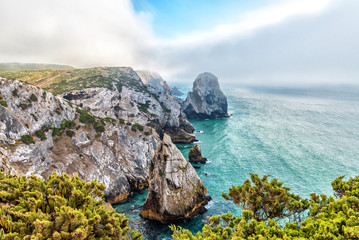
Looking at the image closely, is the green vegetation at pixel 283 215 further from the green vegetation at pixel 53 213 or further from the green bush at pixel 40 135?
the green bush at pixel 40 135

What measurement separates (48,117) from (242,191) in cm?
4614

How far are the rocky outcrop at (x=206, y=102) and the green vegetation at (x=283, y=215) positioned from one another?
11692 cm

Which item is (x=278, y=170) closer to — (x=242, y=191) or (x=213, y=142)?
(x=213, y=142)

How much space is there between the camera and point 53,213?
12.3 metres

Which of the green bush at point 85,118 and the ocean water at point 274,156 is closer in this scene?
the ocean water at point 274,156

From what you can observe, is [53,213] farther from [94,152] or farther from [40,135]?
[94,152]

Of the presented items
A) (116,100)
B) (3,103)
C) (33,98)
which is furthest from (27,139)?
(116,100)

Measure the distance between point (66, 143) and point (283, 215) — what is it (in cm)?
4520

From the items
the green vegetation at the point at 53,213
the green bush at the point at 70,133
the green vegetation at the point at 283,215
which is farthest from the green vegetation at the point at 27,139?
the green vegetation at the point at 283,215

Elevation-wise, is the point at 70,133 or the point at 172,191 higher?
the point at 70,133

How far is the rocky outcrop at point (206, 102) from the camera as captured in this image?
136 meters

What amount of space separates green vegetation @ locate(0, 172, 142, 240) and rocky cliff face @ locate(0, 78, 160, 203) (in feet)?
65.2

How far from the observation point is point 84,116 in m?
49.8

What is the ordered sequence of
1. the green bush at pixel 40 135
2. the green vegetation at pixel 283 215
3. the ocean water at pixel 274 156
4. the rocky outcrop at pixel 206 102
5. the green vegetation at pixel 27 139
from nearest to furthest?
the green vegetation at pixel 283 215
the green vegetation at pixel 27 139
the green bush at pixel 40 135
the ocean water at pixel 274 156
the rocky outcrop at pixel 206 102
